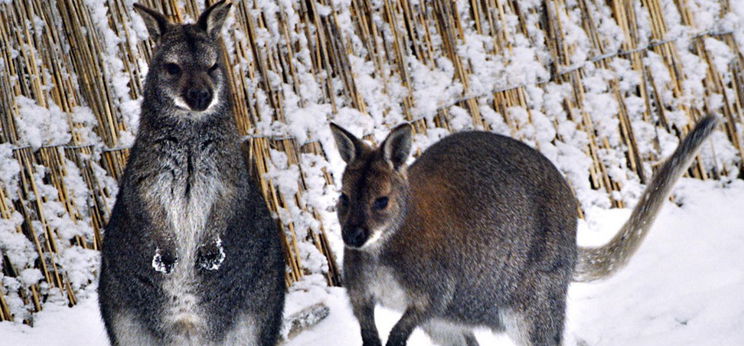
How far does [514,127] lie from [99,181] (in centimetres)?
211

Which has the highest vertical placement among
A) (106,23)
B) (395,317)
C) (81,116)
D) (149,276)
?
(106,23)

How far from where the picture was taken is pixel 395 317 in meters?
5.07

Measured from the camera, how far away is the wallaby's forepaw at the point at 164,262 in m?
3.89

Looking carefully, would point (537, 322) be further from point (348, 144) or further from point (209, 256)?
point (209, 256)

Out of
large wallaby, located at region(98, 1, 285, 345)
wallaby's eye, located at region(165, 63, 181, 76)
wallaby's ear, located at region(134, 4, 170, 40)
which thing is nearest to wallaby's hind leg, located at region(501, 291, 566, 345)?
→ large wallaby, located at region(98, 1, 285, 345)

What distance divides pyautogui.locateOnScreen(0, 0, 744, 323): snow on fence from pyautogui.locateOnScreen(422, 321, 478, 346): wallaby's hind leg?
750 millimetres

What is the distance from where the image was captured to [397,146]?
418cm

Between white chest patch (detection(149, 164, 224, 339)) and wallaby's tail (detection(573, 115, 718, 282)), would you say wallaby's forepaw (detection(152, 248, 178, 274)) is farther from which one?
wallaby's tail (detection(573, 115, 718, 282))

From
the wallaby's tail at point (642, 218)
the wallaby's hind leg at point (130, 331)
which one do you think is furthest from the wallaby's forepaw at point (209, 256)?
the wallaby's tail at point (642, 218)

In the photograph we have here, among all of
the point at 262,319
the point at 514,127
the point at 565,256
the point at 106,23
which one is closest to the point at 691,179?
the point at 514,127

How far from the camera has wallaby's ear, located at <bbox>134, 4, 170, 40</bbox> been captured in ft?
12.6

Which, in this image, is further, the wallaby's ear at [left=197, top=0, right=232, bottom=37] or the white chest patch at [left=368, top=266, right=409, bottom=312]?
the white chest patch at [left=368, top=266, right=409, bottom=312]

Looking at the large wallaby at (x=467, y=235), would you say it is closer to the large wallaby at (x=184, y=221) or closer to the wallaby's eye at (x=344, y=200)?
the wallaby's eye at (x=344, y=200)

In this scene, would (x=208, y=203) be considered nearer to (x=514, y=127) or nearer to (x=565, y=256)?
(x=565, y=256)
